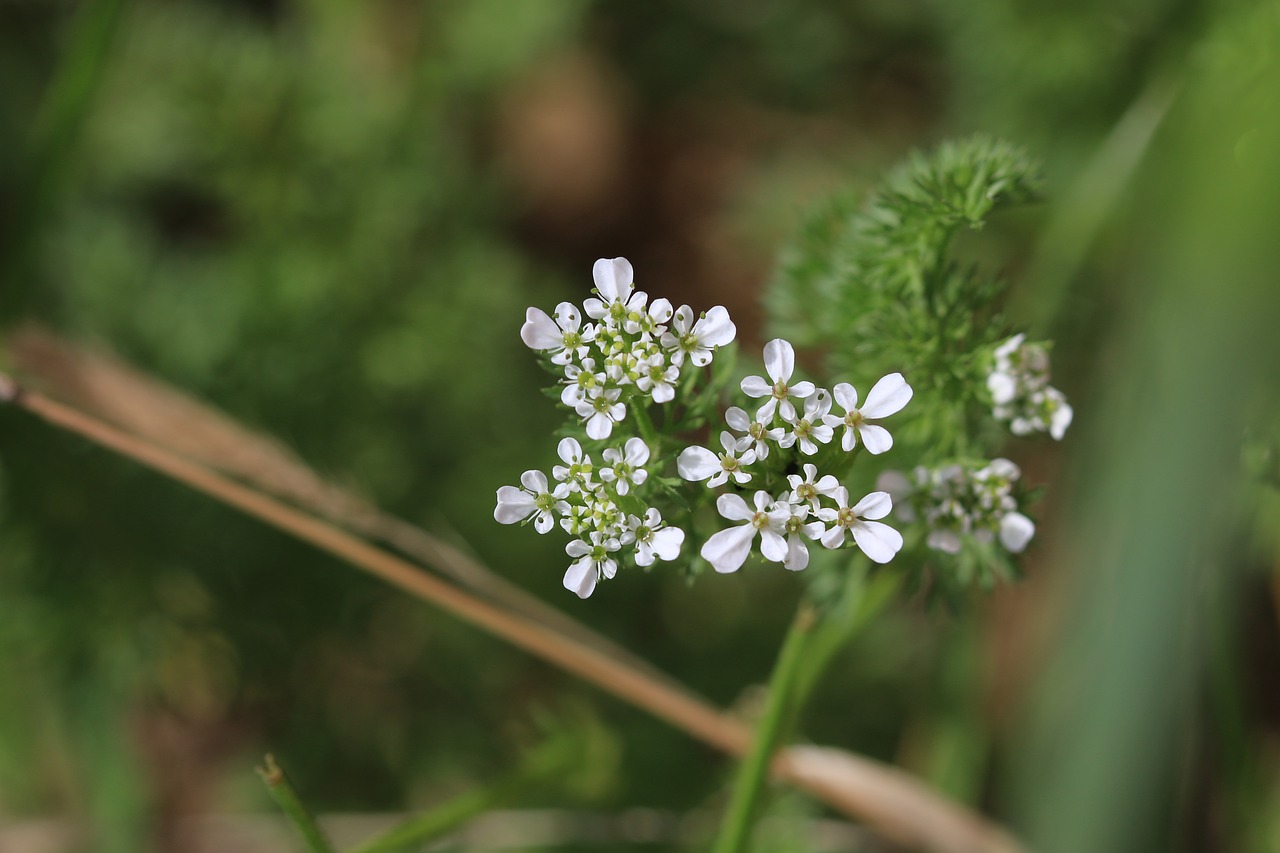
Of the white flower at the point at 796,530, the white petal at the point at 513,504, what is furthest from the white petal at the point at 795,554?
the white petal at the point at 513,504

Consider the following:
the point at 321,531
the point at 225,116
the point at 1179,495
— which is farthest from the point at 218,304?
the point at 1179,495

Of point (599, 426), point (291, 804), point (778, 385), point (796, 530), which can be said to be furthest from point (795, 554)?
point (291, 804)

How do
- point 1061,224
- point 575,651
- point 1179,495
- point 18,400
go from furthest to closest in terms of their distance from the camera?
point 1061,224
point 575,651
point 18,400
point 1179,495

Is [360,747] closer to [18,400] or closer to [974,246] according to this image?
[18,400]

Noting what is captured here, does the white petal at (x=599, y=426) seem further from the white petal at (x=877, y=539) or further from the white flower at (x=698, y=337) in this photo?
the white petal at (x=877, y=539)

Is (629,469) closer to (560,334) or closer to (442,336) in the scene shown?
(560,334)

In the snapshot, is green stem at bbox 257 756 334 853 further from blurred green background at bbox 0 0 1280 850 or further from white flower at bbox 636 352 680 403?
blurred green background at bbox 0 0 1280 850

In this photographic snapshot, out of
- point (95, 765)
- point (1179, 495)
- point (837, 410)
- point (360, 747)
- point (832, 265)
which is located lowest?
point (95, 765)
